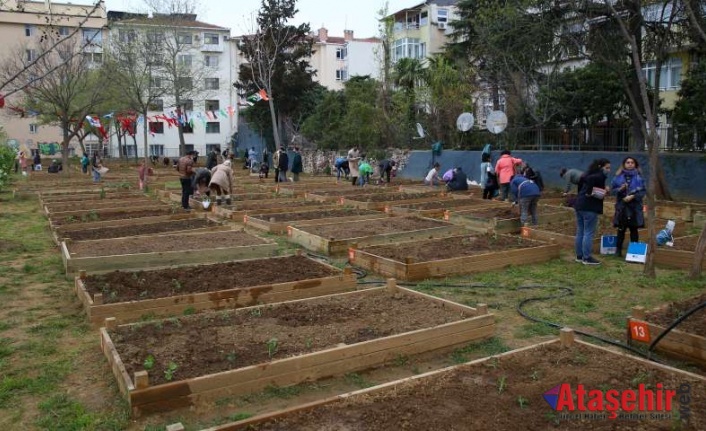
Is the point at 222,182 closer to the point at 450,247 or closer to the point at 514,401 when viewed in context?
the point at 450,247

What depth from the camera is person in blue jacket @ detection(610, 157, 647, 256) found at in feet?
32.1

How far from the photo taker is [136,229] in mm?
12852

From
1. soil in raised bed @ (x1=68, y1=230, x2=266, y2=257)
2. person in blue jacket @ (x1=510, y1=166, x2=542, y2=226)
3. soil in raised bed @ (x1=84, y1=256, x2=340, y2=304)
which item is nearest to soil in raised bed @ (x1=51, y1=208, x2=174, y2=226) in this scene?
soil in raised bed @ (x1=68, y1=230, x2=266, y2=257)

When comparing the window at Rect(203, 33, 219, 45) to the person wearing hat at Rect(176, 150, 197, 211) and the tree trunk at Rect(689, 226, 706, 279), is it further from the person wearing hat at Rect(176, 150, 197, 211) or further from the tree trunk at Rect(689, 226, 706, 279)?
the tree trunk at Rect(689, 226, 706, 279)

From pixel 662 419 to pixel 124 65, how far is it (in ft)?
129

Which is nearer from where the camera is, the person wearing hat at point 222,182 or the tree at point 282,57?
the person wearing hat at point 222,182

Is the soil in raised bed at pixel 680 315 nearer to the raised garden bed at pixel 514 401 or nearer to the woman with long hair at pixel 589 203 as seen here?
the raised garden bed at pixel 514 401

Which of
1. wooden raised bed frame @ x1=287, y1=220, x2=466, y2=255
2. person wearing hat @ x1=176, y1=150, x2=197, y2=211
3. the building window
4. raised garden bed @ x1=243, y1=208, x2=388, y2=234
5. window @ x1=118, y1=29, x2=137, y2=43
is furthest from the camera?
window @ x1=118, y1=29, x2=137, y2=43

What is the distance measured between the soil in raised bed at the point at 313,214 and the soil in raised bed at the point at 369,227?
1257 millimetres

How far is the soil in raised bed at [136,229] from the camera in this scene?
12102 mm

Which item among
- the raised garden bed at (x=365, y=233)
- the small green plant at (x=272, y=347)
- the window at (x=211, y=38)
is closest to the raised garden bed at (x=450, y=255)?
the raised garden bed at (x=365, y=233)

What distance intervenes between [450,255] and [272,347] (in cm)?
485

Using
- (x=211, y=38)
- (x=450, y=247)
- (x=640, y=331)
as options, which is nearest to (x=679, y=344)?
(x=640, y=331)

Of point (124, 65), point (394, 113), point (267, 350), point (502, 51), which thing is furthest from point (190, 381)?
point (124, 65)
